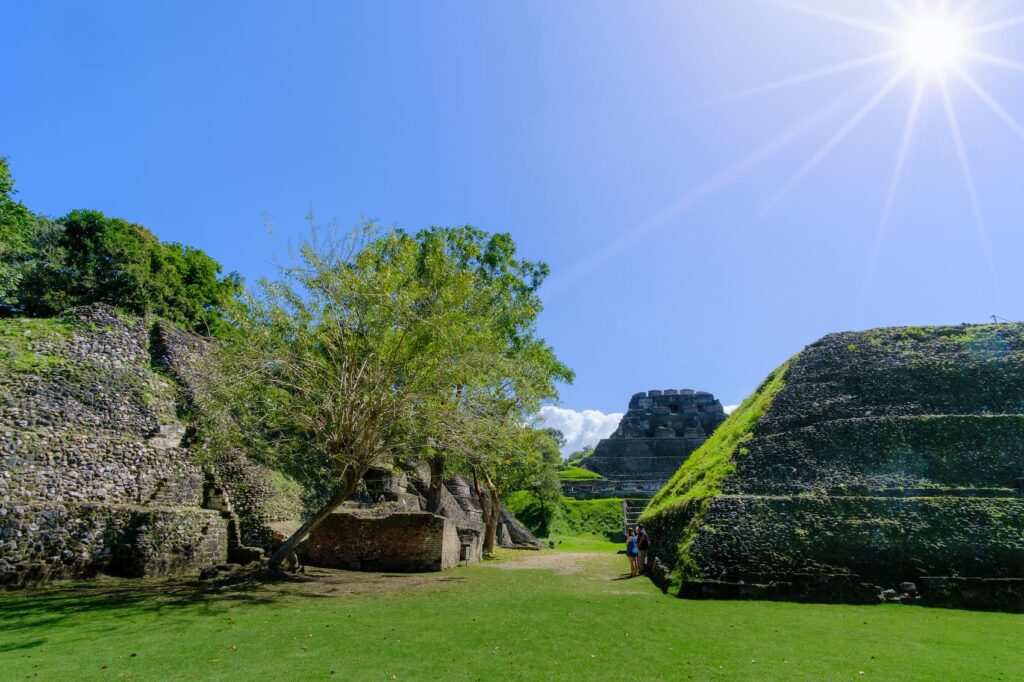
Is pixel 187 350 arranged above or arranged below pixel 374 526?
above

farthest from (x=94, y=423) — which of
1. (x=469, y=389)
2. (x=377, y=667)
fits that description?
(x=377, y=667)

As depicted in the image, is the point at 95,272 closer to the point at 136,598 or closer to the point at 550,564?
the point at 136,598

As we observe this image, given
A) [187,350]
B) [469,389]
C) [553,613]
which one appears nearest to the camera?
[553,613]

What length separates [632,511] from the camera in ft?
98.2

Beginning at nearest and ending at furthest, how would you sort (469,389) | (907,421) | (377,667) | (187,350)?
(377,667) < (469,389) < (907,421) < (187,350)

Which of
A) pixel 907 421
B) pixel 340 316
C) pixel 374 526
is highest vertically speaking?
pixel 340 316

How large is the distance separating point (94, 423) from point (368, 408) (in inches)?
300

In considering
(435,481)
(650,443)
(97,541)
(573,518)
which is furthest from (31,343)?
(650,443)

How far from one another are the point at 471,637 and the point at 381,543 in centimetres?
830

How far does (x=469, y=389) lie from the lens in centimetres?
1277

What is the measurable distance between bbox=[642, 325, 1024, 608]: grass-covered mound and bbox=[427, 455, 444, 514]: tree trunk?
22.4ft

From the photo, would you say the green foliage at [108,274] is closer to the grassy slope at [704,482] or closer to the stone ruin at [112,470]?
the stone ruin at [112,470]

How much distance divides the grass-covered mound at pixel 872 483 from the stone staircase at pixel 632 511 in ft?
37.1

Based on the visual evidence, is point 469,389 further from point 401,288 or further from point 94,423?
point 94,423
